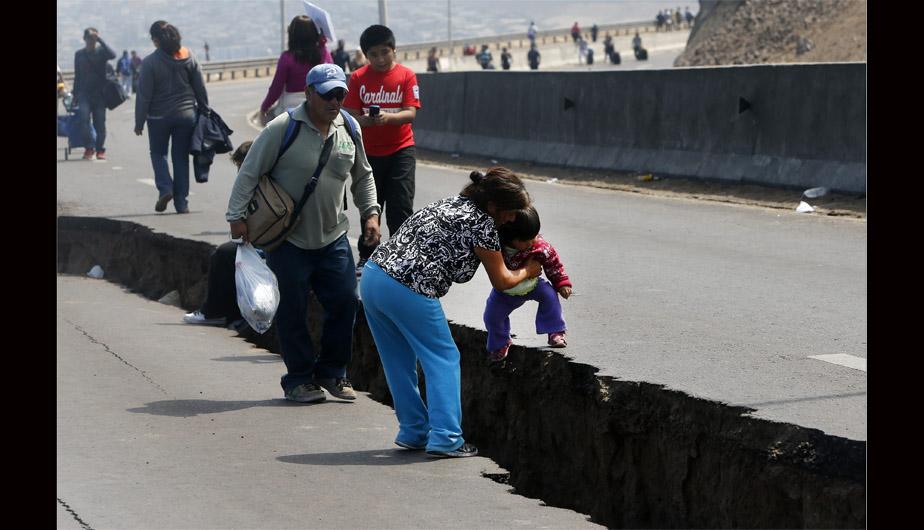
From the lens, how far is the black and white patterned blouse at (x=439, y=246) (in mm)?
6445

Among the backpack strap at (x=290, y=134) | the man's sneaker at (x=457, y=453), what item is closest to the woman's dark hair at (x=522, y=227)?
the man's sneaker at (x=457, y=453)

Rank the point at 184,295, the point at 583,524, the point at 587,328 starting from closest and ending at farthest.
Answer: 1. the point at 583,524
2. the point at 587,328
3. the point at 184,295

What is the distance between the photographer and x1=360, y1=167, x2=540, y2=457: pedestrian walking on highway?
6.45 m

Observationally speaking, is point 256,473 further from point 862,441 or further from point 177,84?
point 177,84

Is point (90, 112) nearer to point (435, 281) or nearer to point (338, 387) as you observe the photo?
point (338, 387)

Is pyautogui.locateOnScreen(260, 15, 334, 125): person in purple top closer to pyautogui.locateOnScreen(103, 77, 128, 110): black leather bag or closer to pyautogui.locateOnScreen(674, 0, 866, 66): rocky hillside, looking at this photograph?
pyautogui.locateOnScreen(103, 77, 128, 110): black leather bag

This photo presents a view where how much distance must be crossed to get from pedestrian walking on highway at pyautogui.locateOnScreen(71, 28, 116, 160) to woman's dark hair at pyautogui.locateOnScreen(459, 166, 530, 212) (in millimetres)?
16623

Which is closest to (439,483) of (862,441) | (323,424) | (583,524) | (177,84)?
(583,524)

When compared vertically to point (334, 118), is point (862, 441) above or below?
below

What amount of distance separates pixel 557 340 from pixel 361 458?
1.33 metres

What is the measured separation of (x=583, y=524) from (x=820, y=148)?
33.1 ft

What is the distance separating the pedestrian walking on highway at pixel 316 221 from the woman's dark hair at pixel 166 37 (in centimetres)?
728

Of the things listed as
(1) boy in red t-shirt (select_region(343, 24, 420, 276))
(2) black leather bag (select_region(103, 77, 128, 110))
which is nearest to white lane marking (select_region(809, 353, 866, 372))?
(1) boy in red t-shirt (select_region(343, 24, 420, 276))

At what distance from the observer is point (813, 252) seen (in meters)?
11.9
